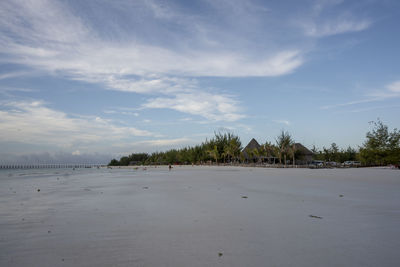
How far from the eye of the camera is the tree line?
34.8m

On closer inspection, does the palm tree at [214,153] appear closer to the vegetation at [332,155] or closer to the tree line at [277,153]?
the tree line at [277,153]

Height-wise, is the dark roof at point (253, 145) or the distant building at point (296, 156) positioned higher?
the dark roof at point (253, 145)

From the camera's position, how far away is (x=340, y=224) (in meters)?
4.34

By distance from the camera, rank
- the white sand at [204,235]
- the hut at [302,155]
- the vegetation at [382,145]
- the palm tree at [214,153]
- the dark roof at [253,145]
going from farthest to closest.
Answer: the palm tree at [214,153]
the dark roof at [253,145]
the hut at [302,155]
the vegetation at [382,145]
the white sand at [204,235]

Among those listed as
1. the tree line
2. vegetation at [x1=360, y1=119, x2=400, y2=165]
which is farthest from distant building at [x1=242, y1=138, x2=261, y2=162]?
vegetation at [x1=360, y1=119, x2=400, y2=165]

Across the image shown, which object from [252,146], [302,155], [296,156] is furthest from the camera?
[252,146]

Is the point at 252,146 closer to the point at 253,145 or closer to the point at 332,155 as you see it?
the point at 253,145

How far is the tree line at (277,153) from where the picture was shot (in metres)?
34.8

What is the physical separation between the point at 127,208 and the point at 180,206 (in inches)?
47.9

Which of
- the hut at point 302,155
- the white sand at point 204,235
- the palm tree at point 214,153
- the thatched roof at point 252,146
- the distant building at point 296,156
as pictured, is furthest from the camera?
the palm tree at point 214,153

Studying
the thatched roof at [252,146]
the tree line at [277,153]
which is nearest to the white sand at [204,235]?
the tree line at [277,153]

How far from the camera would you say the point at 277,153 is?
45.2 m

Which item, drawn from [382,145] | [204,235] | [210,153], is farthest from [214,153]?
[204,235]

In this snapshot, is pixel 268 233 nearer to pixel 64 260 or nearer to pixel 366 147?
pixel 64 260
